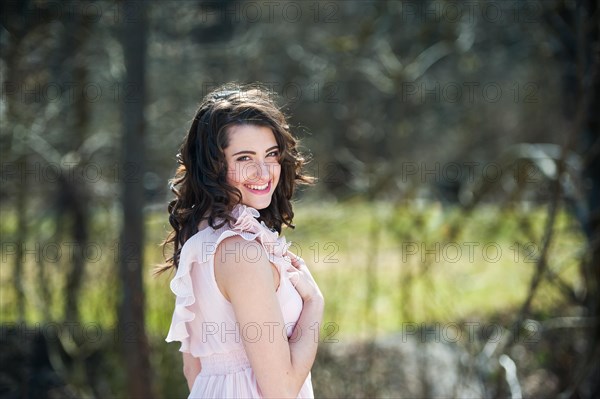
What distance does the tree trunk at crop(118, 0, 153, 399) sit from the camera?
364cm

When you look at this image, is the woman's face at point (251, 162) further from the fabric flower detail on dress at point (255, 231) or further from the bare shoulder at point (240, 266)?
the bare shoulder at point (240, 266)

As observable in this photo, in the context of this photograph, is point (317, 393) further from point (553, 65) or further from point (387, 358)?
point (553, 65)

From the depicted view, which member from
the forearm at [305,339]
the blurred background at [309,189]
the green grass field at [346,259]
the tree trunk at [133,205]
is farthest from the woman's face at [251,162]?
the green grass field at [346,259]

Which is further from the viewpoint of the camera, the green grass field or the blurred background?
the green grass field

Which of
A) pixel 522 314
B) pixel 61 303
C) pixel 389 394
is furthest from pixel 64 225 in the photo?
pixel 522 314

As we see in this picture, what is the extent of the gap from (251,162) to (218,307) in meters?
0.34

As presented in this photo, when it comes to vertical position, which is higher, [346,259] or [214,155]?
[214,155]

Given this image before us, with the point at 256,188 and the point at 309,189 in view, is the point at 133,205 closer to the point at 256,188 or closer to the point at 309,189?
the point at 309,189

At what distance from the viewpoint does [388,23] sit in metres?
5.11

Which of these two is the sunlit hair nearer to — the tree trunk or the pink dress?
the pink dress

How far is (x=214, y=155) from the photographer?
5.77ft

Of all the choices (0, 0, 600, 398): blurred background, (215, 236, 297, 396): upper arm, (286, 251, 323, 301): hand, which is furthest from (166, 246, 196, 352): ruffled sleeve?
(0, 0, 600, 398): blurred background

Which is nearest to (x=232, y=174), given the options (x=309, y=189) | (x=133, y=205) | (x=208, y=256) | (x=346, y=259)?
(x=208, y=256)

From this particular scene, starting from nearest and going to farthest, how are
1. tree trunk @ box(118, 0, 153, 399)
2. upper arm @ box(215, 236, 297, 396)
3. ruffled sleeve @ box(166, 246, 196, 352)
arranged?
upper arm @ box(215, 236, 297, 396) < ruffled sleeve @ box(166, 246, 196, 352) < tree trunk @ box(118, 0, 153, 399)
